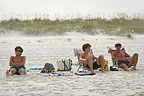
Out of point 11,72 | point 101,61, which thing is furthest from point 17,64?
point 101,61

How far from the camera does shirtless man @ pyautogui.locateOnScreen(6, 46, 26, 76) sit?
1084 cm

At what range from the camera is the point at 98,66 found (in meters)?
11.5

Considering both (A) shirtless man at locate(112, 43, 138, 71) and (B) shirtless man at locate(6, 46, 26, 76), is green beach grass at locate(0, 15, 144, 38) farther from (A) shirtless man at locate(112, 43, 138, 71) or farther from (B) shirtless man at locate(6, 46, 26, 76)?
(B) shirtless man at locate(6, 46, 26, 76)

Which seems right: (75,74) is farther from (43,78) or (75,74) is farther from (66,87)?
(66,87)

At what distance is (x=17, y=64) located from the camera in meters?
11.1

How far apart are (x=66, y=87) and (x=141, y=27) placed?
86.0 ft

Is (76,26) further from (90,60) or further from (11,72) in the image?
(11,72)

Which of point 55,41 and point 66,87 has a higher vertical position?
point 55,41

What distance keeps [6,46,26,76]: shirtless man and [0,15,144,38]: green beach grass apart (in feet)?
60.7

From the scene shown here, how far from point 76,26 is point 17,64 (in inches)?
810

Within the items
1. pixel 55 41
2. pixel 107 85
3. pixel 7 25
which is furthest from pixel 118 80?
pixel 7 25

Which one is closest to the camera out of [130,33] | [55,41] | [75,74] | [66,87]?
[66,87]

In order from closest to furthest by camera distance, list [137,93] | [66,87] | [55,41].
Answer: [137,93] < [66,87] < [55,41]

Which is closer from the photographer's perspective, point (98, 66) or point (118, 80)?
point (118, 80)
